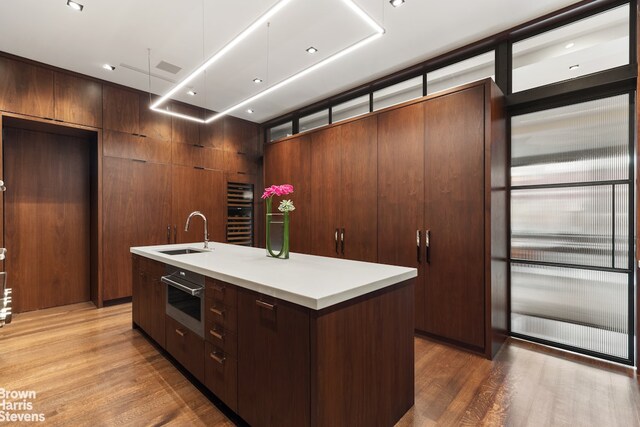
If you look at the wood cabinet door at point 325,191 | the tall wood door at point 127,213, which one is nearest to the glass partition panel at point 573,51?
the wood cabinet door at point 325,191

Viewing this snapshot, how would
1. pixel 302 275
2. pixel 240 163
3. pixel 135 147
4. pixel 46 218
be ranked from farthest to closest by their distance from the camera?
pixel 240 163 → pixel 135 147 → pixel 46 218 → pixel 302 275

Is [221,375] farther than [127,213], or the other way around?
[127,213]

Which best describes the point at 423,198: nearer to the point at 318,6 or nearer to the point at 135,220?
the point at 318,6

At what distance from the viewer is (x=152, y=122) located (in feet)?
14.7

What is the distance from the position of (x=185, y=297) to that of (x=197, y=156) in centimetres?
327

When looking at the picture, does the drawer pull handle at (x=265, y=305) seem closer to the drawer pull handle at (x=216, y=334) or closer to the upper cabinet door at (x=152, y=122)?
the drawer pull handle at (x=216, y=334)

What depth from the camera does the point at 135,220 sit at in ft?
14.1

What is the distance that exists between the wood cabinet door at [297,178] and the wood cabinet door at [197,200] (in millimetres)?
1078

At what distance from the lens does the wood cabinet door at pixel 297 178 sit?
4.42 meters

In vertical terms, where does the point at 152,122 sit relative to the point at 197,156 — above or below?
above

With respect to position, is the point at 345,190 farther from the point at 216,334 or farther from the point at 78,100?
the point at 78,100

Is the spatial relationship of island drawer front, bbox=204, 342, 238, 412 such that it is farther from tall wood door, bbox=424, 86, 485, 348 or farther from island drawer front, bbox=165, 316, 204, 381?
tall wood door, bbox=424, 86, 485, 348

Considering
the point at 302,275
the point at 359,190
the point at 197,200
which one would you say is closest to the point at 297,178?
the point at 359,190

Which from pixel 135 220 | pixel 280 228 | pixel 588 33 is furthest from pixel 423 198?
pixel 135 220
